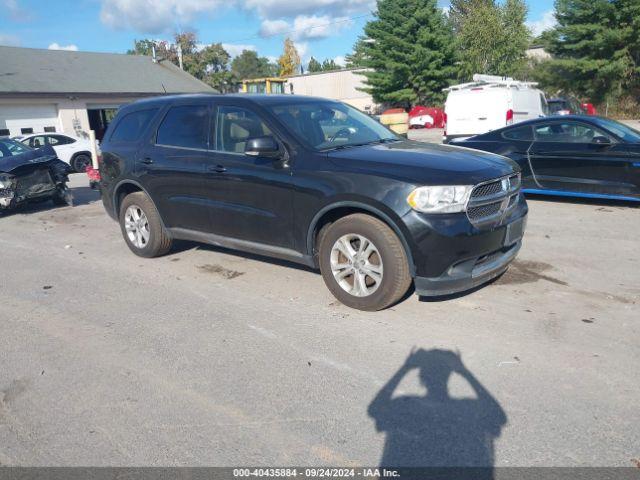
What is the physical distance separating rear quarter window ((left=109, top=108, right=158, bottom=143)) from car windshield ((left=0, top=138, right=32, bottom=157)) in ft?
17.2

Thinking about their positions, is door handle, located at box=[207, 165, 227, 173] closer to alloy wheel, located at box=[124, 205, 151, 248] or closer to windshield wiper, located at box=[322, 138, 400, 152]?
windshield wiper, located at box=[322, 138, 400, 152]

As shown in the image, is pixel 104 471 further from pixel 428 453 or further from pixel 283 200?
pixel 283 200

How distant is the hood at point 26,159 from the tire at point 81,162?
26.9 ft

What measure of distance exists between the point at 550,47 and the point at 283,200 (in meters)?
38.3

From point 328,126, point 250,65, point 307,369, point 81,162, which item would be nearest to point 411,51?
point 81,162

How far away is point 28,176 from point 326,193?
8.30m

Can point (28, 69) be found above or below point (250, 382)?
above

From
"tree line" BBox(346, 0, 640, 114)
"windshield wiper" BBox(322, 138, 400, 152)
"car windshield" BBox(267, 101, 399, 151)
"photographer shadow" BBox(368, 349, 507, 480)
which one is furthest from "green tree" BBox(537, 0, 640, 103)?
"photographer shadow" BBox(368, 349, 507, 480)

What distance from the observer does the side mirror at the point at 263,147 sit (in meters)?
4.78

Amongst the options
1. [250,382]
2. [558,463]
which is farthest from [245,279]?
[558,463]

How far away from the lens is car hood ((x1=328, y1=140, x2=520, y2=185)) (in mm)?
4258

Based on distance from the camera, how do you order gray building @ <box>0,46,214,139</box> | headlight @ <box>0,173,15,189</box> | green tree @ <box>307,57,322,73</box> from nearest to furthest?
headlight @ <box>0,173,15,189</box>, gray building @ <box>0,46,214,139</box>, green tree @ <box>307,57,322,73</box>

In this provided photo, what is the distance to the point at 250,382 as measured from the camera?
360cm

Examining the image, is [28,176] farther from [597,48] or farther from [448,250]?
[597,48]
